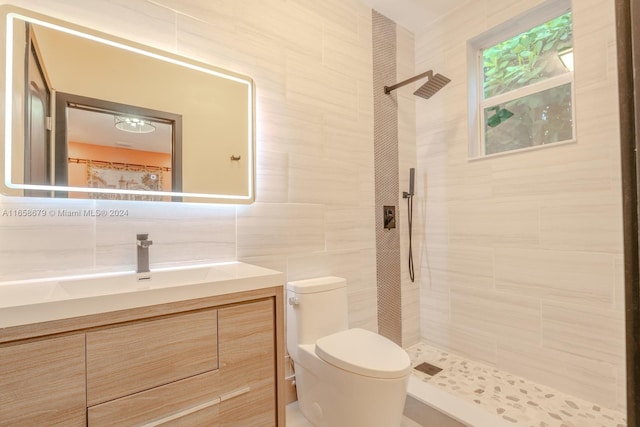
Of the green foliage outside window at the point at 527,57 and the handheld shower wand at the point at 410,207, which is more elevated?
the green foliage outside window at the point at 527,57

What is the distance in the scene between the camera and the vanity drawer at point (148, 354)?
2.89ft

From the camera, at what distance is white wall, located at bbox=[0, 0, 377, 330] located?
1240 millimetres

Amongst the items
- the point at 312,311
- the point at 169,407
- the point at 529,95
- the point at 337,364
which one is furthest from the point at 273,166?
the point at 529,95

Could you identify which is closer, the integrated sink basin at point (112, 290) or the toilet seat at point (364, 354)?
the integrated sink basin at point (112, 290)

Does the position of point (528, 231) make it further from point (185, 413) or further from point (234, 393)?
point (185, 413)

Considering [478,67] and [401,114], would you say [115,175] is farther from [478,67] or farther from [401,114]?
[478,67]

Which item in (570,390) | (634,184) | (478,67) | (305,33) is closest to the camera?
(634,184)

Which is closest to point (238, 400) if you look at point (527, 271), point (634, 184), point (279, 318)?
point (279, 318)

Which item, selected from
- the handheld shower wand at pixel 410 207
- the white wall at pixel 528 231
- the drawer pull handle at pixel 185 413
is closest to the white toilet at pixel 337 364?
the drawer pull handle at pixel 185 413

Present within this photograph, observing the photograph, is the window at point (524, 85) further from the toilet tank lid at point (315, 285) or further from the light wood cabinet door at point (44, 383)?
the light wood cabinet door at point (44, 383)

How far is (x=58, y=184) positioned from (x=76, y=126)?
0.84 ft

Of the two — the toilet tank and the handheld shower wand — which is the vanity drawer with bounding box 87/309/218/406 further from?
the handheld shower wand

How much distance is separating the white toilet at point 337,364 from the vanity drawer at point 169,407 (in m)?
0.57

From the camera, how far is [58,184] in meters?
1.20
